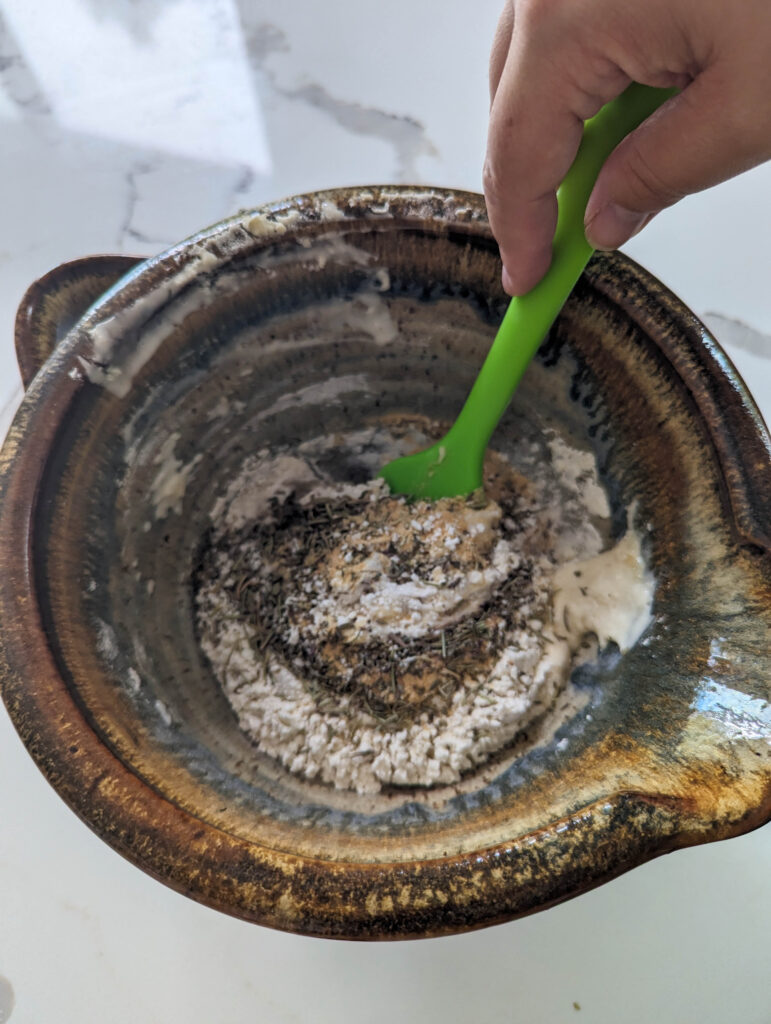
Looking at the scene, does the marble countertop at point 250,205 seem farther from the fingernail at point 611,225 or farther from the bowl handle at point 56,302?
the fingernail at point 611,225

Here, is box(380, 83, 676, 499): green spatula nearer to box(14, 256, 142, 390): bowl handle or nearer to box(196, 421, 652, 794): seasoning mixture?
box(196, 421, 652, 794): seasoning mixture

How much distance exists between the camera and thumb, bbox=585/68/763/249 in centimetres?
33

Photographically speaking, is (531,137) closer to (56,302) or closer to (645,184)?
(645,184)

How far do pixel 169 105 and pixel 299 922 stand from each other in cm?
97

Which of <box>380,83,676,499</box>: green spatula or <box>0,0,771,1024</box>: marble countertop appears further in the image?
<box>0,0,771,1024</box>: marble countertop

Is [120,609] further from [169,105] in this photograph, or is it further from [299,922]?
[169,105]

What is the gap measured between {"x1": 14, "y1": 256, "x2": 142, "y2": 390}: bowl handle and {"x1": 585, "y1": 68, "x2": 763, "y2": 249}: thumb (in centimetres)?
41

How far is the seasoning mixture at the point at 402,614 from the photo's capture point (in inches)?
21.3

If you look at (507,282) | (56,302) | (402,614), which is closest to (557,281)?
(507,282)

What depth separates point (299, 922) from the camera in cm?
35

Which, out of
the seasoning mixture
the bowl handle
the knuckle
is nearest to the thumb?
the knuckle

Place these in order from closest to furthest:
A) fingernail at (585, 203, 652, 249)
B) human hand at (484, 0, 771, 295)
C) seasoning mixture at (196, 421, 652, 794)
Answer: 1. human hand at (484, 0, 771, 295)
2. fingernail at (585, 203, 652, 249)
3. seasoning mixture at (196, 421, 652, 794)

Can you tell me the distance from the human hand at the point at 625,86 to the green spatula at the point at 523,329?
0.06 ft

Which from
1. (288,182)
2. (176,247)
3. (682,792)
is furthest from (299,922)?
(288,182)
